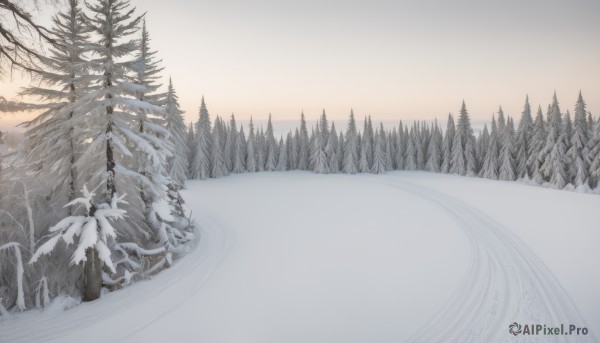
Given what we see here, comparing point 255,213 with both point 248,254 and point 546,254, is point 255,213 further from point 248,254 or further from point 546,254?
point 546,254

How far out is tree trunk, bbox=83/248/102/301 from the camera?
11.6m

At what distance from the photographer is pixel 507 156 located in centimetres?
5197

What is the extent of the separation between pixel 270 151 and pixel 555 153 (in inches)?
2046

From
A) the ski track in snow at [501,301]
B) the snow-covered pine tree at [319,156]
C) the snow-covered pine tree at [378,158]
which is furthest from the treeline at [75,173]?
the snow-covered pine tree at [378,158]

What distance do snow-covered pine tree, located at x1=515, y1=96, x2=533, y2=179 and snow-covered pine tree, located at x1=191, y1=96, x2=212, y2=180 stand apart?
182 feet

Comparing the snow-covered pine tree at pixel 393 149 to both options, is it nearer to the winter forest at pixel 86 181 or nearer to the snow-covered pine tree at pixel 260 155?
the snow-covered pine tree at pixel 260 155

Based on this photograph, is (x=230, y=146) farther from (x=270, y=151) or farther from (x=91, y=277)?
(x=91, y=277)

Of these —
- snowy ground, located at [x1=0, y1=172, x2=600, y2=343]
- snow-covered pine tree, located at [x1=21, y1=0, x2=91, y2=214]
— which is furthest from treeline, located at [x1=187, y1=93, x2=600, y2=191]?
snow-covered pine tree, located at [x1=21, y1=0, x2=91, y2=214]

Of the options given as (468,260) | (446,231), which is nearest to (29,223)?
(468,260)

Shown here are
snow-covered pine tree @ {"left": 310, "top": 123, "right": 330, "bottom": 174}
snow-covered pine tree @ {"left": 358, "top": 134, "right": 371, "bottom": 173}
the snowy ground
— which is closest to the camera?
the snowy ground

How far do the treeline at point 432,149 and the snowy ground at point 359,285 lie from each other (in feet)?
85.2

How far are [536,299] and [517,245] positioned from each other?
659 centimetres

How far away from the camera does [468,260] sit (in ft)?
46.9

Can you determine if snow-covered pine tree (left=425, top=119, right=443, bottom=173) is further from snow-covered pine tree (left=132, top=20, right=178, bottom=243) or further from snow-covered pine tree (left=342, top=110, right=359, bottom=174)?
snow-covered pine tree (left=132, top=20, right=178, bottom=243)
